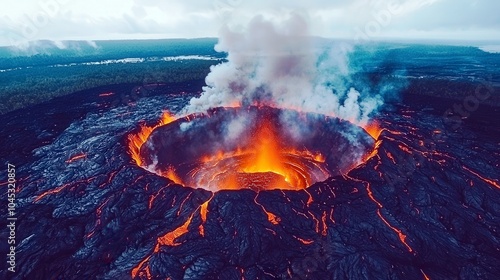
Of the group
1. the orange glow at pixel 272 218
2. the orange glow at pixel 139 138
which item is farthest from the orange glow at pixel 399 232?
the orange glow at pixel 139 138

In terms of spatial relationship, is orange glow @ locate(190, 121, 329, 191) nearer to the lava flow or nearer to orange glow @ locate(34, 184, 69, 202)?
the lava flow

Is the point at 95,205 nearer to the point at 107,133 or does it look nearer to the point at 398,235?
the point at 107,133

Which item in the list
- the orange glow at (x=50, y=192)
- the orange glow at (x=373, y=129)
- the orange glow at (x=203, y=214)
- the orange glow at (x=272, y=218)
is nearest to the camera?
the orange glow at (x=203, y=214)

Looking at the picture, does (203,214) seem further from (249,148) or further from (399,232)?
(249,148)

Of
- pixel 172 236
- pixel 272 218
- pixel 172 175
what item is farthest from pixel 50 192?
pixel 272 218

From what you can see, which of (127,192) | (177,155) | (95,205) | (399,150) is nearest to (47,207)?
(95,205)

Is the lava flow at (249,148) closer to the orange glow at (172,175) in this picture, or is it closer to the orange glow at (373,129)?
the orange glow at (172,175)
